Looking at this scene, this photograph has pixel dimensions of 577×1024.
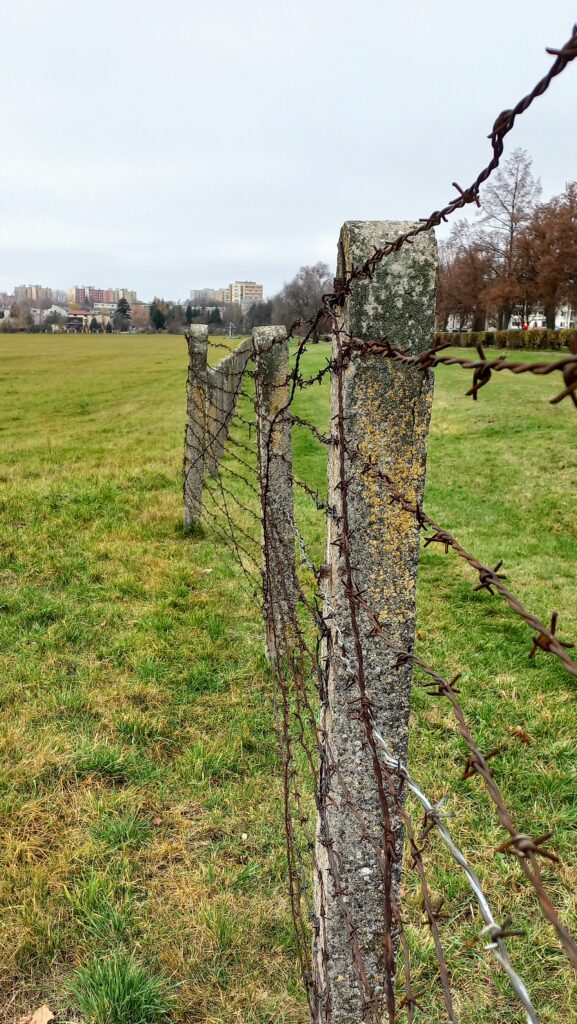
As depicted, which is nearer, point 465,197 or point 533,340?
point 465,197

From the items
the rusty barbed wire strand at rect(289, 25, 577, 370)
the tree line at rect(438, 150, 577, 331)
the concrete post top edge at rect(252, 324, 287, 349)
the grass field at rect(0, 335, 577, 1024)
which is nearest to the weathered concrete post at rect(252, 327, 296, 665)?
the concrete post top edge at rect(252, 324, 287, 349)

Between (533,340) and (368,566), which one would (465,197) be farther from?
(533,340)

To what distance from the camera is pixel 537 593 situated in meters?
6.07

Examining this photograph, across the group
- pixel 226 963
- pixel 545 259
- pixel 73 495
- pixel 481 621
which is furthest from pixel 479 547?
pixel 545 259

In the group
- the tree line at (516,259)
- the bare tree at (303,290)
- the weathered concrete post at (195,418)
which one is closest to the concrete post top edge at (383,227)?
the weathered concrete post at (195,418)

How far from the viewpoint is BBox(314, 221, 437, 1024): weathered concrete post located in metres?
1.56

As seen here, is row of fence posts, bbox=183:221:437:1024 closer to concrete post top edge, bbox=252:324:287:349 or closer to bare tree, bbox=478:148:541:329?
concrete post top edge, bbox=252:324:287:349

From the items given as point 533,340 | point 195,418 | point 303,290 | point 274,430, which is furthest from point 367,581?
point 303,290

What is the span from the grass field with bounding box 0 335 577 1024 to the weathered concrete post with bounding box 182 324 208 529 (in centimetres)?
35

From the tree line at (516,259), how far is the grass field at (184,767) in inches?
1026

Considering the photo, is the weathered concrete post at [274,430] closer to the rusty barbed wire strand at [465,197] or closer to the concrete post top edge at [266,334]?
the concrete post top edge at [266,334]

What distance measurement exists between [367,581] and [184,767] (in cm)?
230

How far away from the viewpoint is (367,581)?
5.47ft

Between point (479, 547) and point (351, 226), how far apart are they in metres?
6.07
